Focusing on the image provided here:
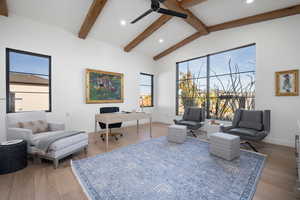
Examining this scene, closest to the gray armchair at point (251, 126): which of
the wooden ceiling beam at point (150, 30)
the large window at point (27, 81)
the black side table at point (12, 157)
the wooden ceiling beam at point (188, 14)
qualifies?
the wooden ceiling beam at point (188, 14)

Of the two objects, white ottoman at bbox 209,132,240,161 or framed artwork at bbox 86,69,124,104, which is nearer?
white ottoman at bbox 209,132,240,161

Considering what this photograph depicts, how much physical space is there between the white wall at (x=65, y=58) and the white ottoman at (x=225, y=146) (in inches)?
147

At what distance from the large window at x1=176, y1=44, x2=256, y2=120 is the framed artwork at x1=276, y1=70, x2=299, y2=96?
1.92ft

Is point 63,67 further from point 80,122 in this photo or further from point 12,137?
point 12,137

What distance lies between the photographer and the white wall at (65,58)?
3.26m

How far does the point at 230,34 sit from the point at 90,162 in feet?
17.5

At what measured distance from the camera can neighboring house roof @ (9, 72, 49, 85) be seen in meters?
3.34

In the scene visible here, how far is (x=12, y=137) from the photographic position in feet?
8.30

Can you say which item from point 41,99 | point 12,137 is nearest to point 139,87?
point 41,99

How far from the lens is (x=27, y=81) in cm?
357

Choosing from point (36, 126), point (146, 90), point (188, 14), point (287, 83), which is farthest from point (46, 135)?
point (287, 83)

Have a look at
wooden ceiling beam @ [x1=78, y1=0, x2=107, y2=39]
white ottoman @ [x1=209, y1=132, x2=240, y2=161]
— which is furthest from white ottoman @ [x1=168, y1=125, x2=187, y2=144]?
wooden ceiling beam @ [x1=78, y1=0, x2=107, y2=39]

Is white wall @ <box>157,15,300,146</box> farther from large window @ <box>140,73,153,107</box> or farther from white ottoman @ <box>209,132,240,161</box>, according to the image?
large window @ <box>140,73,153,107</box>

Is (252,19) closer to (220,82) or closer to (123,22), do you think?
(220,82)
